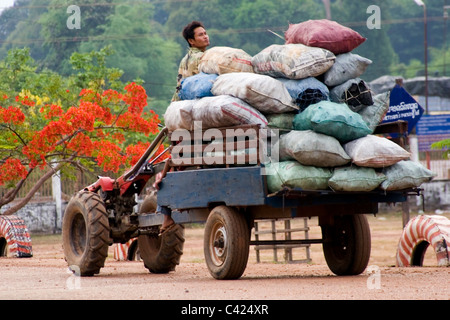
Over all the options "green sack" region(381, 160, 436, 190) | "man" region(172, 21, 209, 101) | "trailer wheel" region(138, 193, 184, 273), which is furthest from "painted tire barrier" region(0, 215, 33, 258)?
"green sack" region(381, 160, 436, 190)

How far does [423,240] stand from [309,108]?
15.0ft

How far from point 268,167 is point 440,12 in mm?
76339

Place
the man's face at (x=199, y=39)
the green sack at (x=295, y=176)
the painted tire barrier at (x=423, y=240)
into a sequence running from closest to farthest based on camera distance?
the green sack at (x=295, y=176) < the man's face at (x=199, y=39) < the painted tire barrier at (x=423, y=240)

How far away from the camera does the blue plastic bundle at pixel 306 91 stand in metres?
10.1

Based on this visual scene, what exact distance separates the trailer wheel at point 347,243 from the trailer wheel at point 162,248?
7.88ft

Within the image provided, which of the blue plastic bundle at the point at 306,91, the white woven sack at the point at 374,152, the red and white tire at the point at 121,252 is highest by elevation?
the blue plastic bundle at the point at 306,91

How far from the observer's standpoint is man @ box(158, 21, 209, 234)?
1147 cm

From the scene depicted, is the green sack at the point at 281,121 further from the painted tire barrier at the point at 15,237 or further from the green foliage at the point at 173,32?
the green foliage at the point at 173,32

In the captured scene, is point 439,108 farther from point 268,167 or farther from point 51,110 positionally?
point 268,167

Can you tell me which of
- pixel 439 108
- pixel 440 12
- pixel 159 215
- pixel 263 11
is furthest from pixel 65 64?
pixel 159 215

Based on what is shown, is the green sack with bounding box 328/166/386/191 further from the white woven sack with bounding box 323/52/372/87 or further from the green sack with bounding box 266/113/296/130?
the white woven sack with bounding box 323/52/372/87

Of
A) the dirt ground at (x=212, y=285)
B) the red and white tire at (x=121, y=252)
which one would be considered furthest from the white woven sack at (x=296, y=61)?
the red and white tire at (x=121, y=252)

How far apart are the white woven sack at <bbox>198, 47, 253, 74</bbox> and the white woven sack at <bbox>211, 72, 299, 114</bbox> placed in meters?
0.42

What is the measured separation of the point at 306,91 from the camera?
10141 millimetres
